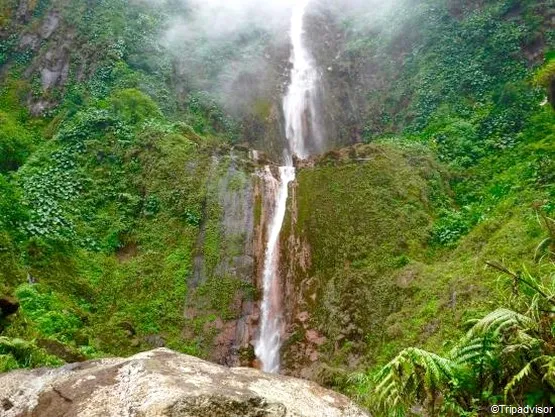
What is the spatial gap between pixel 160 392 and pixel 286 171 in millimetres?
14025

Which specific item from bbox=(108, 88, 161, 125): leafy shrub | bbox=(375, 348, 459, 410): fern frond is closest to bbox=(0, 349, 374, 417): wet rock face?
bbox=(375, 348, 459, 410): fern frond

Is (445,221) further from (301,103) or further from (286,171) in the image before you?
(301,103)

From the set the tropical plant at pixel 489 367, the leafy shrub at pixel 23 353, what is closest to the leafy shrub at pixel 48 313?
the leafy shrub at pixel 23 353

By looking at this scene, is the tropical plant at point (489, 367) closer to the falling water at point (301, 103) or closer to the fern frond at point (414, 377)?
the fern frond at point (414, 377)

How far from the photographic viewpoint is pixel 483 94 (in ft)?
70.5

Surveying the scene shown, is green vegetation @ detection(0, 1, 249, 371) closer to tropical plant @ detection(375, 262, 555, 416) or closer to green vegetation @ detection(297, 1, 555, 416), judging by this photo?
green vegetation @ detection(297, 1, 555, 416)

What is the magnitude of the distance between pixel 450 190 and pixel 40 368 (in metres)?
14.3

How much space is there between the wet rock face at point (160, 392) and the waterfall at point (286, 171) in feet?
22.7

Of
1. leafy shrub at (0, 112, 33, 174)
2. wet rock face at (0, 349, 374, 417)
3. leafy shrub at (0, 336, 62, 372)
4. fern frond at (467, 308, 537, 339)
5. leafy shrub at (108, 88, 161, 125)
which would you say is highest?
leafy shrub at (108, 88, 161, 125)

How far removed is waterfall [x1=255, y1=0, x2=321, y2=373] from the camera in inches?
544

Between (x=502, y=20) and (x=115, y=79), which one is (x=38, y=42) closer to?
(x=115, y=79)

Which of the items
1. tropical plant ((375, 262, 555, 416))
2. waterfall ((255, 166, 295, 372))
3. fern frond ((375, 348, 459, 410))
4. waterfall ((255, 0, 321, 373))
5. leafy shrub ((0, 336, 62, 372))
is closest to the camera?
tropical plant ((375, 262, 555, 416))

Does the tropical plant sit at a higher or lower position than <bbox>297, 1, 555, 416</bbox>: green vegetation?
lower

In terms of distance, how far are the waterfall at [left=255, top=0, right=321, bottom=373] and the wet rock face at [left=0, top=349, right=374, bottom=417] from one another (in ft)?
22.7
